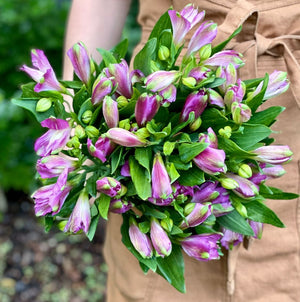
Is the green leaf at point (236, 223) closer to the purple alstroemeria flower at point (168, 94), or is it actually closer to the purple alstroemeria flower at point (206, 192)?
the purple alstroemeria flower at point (206, 192)

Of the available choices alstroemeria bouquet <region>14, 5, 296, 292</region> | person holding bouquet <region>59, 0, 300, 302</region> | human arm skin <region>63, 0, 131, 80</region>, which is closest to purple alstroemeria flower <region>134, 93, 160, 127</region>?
alstroemeria bouquet <region>14, 5, 296, 292</region>

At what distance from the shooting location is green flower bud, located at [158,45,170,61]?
49 centimetres

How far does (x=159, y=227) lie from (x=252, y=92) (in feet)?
0.64

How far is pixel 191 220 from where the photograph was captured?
19.7 inches

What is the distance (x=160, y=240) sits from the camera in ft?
1.64

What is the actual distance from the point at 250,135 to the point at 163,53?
0.14m

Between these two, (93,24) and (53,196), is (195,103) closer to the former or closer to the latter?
(53,196)

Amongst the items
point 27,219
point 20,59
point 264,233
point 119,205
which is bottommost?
point 27,219

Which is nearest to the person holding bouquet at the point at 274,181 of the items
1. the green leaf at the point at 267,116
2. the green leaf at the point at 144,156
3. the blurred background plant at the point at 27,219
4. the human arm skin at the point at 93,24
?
the human arm skin at the point at 93,24

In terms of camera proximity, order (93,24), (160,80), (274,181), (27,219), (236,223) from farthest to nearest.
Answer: (27,219)
(93,24)
(274,181)
(236,223)
(160,80)

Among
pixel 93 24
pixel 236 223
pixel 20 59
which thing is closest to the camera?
pixel 236 223

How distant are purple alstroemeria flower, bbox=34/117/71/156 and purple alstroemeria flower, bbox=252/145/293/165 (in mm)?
221

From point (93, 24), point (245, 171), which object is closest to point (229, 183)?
point (245, 171)

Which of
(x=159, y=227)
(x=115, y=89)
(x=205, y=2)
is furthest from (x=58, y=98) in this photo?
(x=205, y=2)
